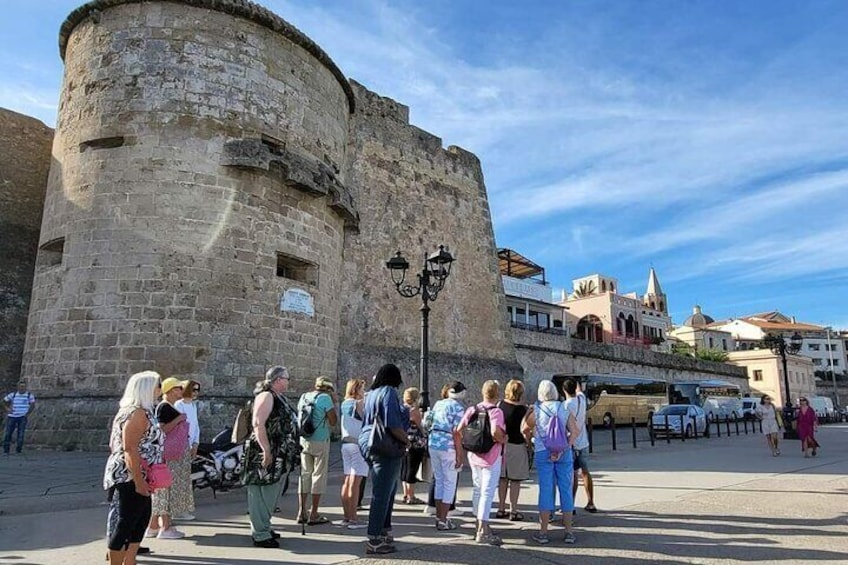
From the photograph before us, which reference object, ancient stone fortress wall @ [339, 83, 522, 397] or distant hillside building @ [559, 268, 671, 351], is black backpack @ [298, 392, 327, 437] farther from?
distant hillside building @ [559, 268, 671, 351]

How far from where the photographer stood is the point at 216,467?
6781 millimetres

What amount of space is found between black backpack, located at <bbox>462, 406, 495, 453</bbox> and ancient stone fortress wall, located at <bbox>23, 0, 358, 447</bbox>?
295 inches

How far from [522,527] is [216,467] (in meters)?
3.46

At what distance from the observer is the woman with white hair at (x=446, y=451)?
659cm

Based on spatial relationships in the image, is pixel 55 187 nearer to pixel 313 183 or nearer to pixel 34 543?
pixel 313 183

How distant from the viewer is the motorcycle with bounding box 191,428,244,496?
674cm

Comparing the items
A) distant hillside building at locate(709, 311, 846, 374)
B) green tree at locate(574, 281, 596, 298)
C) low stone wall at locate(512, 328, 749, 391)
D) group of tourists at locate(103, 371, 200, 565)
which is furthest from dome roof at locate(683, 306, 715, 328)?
group of tourists at locate(103, 371, 200, 565)

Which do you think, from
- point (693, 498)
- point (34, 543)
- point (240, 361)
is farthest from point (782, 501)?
point (240, 361)

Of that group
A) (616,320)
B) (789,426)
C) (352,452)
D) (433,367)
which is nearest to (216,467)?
(352,452)

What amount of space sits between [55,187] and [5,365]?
447 centimetres

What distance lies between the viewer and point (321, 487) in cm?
664

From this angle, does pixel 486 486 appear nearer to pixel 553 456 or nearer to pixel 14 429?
pixel 553 456

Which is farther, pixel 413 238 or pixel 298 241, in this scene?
pixel 413 238

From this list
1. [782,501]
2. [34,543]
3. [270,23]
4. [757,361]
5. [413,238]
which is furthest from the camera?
[757,361]
